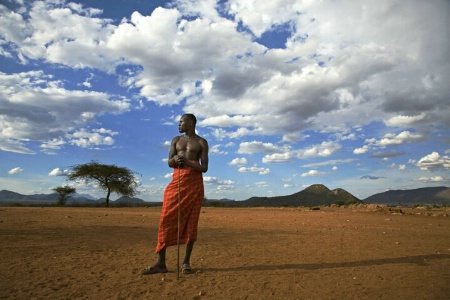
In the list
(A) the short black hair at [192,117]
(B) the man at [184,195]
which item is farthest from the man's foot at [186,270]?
(A) the short black hair at [192,117]

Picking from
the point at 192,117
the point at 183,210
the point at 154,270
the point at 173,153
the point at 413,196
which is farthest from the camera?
the point at 413,196

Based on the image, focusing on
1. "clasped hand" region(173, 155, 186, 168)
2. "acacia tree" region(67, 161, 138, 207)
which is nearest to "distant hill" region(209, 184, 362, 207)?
"acacia tree" region(67, 161, 138, 207)

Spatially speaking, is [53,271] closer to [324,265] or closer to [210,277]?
[210,277]

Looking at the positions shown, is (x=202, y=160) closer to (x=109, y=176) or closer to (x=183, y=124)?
(x=183, y=124)

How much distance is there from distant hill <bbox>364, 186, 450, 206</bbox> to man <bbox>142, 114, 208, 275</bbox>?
339 ft

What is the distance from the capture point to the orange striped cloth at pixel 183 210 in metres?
5.36

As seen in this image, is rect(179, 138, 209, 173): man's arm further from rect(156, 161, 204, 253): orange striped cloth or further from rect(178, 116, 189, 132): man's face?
rect(178, 116, 189, 132): man's face

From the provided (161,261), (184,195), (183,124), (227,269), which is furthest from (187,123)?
(227,269)

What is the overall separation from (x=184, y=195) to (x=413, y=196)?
125m

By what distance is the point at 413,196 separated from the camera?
360 ft

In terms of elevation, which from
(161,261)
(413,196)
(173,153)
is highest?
(413,196)

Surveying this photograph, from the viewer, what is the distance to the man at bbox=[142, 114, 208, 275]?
5316 millimetres

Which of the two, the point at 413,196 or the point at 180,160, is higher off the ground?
the point at 413,196

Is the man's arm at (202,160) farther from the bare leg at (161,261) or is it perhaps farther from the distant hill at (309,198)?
the distant hill at (309,198)
